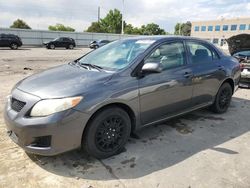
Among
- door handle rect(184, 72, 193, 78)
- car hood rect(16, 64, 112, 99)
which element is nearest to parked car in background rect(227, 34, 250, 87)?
door handle rect(184, 72, 193, 78)

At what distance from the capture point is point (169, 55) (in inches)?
150

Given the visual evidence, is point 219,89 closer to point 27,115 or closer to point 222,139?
point 222,139

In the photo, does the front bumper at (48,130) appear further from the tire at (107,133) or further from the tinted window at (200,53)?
the tinted window at (200,53)

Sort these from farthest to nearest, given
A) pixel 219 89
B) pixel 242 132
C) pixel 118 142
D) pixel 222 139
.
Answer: pixel 219 89, pixel 242 132, pixel 222 139, pixel 118 142

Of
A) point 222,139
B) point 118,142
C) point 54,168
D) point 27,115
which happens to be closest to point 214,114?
point 222,139

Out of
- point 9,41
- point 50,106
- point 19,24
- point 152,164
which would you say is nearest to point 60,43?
point 9,41

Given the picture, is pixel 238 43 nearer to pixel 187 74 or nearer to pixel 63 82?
pixel 187 74

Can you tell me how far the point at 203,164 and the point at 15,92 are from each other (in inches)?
103

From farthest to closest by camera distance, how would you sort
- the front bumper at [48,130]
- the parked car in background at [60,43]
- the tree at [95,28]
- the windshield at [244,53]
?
the tree at [95,28] < the parked car in background at [60,43] < the windshield at [244,53] < the front bumper at [48,130]

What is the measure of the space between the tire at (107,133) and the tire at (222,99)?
244 centimetres

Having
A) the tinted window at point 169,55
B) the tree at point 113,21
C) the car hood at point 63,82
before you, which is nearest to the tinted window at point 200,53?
the tinted window at point 169,55

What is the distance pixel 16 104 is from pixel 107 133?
1.19 meters

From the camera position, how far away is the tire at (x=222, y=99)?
190 inches

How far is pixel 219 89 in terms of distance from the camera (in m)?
4.78
